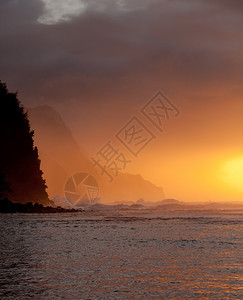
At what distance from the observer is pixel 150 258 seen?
1975 cm

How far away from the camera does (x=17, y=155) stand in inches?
3743

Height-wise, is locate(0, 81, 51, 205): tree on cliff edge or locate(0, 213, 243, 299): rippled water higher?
locate(0, 81, 51, 205): tree on cliff edge

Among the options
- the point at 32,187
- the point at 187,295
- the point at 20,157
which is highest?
the point at 20,157

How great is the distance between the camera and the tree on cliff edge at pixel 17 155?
91.9 m

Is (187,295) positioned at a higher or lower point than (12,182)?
lower

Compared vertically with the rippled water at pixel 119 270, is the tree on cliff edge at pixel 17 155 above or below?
above

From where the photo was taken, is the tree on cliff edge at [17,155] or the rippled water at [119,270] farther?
the tree on cliff edge at [17,155]

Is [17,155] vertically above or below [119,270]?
above

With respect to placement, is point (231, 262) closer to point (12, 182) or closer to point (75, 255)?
point (75, 255)

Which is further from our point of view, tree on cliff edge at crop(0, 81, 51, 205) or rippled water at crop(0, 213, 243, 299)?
tree on cliff edge at crop(0, 81, 51, 205)

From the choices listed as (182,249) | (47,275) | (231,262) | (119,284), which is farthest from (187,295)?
(182,249)

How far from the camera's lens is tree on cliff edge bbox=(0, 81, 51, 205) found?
91.9 meters

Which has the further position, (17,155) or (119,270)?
(17,155)

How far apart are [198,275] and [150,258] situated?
4.93 metres
